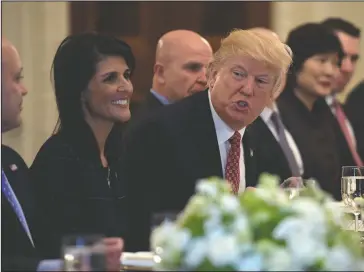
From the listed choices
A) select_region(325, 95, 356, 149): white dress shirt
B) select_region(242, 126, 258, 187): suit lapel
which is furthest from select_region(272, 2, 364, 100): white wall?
select_region(242, 126, 258, 187): suit lapel

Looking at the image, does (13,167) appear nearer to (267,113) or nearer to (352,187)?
(352,187)

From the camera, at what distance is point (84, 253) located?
6.79ft

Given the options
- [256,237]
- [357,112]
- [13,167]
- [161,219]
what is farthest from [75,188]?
[357,112]

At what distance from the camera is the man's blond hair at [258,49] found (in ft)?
12.4

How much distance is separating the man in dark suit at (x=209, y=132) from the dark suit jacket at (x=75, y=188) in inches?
8.4

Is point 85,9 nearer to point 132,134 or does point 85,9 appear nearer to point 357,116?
point 357,116

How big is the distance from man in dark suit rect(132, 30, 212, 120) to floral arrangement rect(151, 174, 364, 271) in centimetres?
305

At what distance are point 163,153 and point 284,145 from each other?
1572mm

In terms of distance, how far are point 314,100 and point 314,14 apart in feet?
5.24

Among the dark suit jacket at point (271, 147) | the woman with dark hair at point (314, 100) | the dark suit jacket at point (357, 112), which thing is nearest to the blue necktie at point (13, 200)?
the dark suit jacket at point (271, 147)

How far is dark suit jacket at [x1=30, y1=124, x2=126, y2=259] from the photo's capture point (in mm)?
3391

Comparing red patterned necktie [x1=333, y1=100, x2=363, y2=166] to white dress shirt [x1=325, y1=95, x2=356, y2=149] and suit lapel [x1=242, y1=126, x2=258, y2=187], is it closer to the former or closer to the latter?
white dress shirt [x1=325, y1=95, x2=356, y2=149]

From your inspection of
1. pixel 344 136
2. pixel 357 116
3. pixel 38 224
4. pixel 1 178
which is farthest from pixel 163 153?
pixel 357 116

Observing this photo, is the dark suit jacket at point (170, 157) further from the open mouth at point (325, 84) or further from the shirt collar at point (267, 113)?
the open mouth at point (325, 84)
